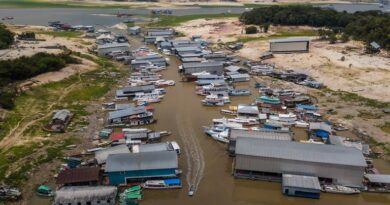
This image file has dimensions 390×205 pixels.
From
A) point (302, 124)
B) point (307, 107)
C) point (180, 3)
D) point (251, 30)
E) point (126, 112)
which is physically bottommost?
point (302, 124)

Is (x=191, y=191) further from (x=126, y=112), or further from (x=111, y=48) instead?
(x=111, y=48)

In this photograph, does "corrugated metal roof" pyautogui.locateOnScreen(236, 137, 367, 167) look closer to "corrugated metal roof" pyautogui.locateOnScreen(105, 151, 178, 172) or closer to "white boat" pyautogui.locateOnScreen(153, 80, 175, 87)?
"corrugated metal roof" pyautogui.locateOnScreen(105, 151, 178, 172)

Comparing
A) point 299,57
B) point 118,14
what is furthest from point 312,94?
point 118,14

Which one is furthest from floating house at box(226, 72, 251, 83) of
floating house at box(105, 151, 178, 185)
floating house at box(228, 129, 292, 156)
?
floating house at box(105, 151, 178, 185)

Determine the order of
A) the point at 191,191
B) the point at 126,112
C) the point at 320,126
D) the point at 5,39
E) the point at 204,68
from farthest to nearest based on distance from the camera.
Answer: the point at 5,39
the point at 204,68
the point at 126,112
the point at 320,126
the point at 191,191

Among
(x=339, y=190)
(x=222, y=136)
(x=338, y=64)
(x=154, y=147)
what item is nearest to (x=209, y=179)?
(x=154, y=147)

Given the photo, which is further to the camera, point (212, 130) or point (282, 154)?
point (212, 130)

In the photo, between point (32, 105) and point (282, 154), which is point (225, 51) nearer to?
point (32, 105)
